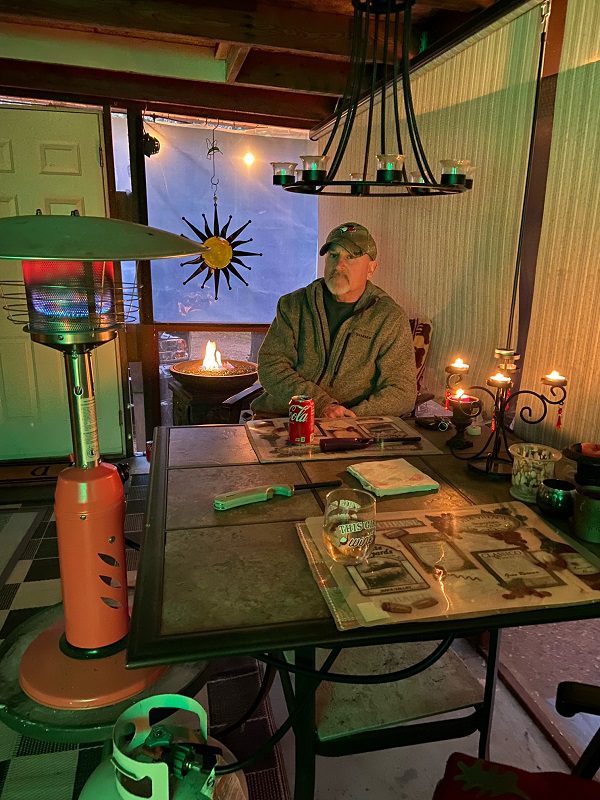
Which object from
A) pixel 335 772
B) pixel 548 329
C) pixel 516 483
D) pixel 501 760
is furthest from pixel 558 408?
pixel 335 772

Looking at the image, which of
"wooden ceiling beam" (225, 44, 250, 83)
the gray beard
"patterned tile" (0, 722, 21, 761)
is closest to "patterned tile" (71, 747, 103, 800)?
"patterned tile" (0, 722, 21, 761)

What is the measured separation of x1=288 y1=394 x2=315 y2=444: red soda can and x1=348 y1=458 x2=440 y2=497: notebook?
0.23m

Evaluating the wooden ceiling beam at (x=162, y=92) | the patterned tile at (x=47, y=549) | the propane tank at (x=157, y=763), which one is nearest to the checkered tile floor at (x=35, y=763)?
the patterned tile at (x=47, y=549)

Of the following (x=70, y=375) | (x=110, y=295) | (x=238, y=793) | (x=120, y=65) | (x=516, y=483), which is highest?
(x=120, y=65)

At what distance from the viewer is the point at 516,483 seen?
1.50m

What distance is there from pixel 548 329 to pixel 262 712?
5.25 ft

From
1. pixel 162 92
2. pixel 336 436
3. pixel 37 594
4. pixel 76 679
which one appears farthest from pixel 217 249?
pixel 76 679

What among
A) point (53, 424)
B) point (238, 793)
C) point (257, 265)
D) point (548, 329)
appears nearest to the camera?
point (238, 793)

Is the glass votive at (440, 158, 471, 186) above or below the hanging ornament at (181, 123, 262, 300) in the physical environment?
above

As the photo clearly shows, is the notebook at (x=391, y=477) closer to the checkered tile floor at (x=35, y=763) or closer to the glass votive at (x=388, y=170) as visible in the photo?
the glass votive at (x=388, y=170)

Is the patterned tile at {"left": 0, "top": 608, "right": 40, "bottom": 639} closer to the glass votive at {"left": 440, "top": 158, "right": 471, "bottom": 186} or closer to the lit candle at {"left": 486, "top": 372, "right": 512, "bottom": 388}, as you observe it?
the lit candle at {"left": 486, "top": 372, "right": 512, "bottom": 388}

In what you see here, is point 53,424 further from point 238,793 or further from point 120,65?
point 238,793

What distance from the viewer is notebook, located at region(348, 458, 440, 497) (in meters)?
1.50

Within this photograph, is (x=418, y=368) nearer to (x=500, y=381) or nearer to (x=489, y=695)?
(x=500, y=381)
